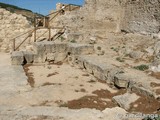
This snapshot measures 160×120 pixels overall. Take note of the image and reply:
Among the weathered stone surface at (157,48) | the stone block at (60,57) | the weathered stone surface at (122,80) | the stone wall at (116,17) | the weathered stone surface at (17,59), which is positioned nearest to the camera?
the weathered stone surface at (122,80)

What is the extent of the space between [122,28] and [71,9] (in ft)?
13.7

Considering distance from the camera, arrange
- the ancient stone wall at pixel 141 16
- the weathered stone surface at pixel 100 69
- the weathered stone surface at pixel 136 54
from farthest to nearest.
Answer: the ancient stone wall at pixel 141 16 < the weathered stone surface at pixel 136 54 < the weathered stone surface at pixel 100 69

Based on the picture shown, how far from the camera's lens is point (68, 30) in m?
15.2

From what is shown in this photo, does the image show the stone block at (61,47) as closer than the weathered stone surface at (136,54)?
No

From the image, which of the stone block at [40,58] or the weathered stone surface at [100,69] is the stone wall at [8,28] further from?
the weathered stone surface at [100,69]

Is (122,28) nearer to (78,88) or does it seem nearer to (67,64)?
(67,64)

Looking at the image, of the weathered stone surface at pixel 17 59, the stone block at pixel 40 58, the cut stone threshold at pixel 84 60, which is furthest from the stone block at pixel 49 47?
the weathered stone surface at pixel 17 59

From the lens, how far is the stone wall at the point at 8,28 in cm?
1489

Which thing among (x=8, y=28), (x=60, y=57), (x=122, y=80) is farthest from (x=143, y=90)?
(x=8, y=28)

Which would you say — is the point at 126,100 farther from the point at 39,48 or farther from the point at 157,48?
the point at 39,48

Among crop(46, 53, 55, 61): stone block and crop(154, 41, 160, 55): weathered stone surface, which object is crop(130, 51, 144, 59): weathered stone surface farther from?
crop(46, 53, 55, 61): stone block

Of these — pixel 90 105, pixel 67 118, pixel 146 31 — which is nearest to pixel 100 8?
pixel 146 31

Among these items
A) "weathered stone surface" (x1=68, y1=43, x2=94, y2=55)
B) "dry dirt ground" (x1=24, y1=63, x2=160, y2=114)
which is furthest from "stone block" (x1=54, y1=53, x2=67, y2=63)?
"dry dirt ground" (x1=24, y1=63, x2=160, y2=114)

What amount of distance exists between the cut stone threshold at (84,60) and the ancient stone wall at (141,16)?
249cm
